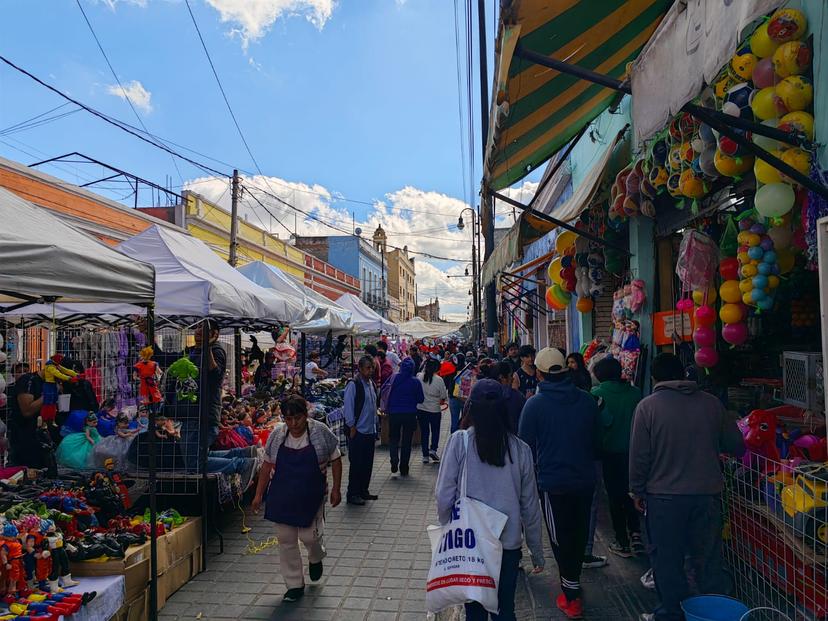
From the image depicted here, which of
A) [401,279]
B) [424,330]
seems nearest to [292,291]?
[424,330]

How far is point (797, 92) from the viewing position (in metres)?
3.22

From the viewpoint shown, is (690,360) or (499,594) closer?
(499,594)

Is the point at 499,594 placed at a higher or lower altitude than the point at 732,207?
lower

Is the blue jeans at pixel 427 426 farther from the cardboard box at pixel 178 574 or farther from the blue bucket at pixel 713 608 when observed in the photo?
the blue bucket at pixel 713 608

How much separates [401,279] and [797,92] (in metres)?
73.3

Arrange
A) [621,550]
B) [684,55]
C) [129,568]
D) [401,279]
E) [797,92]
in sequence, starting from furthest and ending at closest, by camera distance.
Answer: [401,279]
[621,550]
[129,568]
[797,92]
[684,55]

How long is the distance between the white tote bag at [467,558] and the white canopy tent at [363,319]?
11.9m

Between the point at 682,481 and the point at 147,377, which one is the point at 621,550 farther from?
the point at 147,377

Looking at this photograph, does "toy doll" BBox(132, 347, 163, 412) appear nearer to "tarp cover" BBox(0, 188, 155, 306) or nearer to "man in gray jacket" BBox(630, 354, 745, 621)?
"tarp cover" BBox(0, 188, 155, 306)

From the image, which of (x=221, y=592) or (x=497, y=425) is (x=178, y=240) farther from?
(x=497, y=425)

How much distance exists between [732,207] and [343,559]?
4.78 m

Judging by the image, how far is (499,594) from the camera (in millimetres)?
3352

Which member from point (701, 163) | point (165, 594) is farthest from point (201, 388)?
point (701, 163)

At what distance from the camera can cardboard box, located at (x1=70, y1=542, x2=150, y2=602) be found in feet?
13.1
